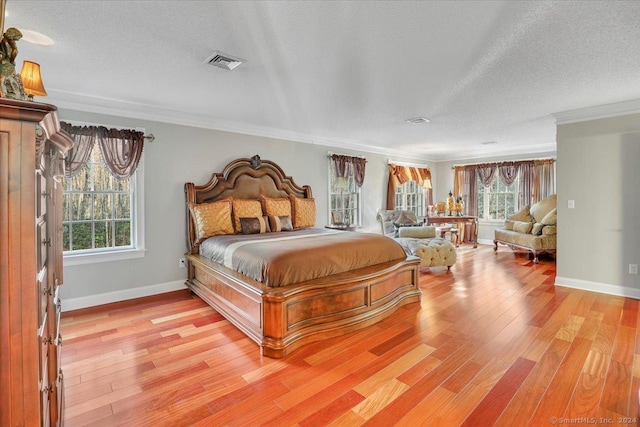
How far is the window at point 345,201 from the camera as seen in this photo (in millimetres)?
6239

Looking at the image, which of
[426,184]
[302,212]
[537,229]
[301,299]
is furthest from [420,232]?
[301,299]

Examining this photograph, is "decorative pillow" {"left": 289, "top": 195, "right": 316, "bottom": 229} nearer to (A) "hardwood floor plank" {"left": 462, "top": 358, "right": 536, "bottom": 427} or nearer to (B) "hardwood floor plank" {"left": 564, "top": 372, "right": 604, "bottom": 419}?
(A) "hardwood floor plank" {"left": 462, "top": 358, "right": 536, "bottom": 427}

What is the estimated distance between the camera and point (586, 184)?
4219 mm

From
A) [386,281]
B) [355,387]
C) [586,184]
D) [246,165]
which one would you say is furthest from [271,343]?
[586,184]

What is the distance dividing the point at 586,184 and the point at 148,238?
5794 mm

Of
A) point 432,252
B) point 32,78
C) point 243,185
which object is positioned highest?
point 32,78

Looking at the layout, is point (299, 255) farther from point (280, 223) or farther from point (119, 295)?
point (119, 295)

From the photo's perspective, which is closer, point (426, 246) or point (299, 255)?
point (299, 255)

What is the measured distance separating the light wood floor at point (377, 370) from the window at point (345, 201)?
3.07 meters

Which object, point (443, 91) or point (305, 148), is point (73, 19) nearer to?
point (443, 91)

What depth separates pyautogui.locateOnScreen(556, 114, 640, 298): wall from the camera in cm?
391

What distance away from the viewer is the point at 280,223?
470cm

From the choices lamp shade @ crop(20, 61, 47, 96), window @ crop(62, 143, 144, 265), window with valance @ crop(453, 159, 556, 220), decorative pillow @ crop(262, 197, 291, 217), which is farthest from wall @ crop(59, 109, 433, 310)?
window with valance @ crop(453, 159, 556, 220)

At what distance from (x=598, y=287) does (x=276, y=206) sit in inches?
177
